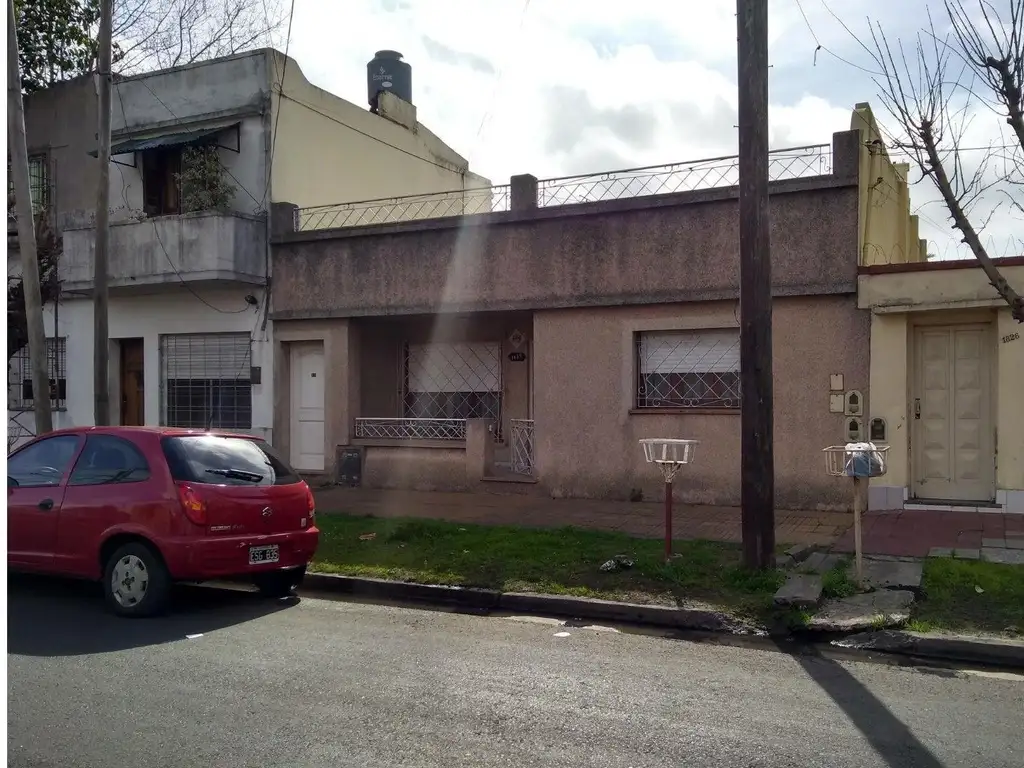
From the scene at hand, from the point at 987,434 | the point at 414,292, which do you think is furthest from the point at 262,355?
the point at 987,434

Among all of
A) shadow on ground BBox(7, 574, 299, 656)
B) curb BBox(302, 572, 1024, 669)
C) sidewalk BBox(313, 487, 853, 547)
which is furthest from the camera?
sidewalk BBox(313, 487, 853, 547)

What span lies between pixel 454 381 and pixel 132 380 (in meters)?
6.16

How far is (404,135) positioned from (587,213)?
758 cm

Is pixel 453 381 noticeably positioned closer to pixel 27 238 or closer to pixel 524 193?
pixel 524 193

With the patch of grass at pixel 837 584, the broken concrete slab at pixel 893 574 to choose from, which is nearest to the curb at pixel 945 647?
the patch of grass at pixel 837 584

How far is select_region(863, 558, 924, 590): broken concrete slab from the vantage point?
769 cm

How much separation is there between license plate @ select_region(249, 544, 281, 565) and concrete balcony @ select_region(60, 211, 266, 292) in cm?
806

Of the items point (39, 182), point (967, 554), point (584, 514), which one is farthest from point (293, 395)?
point (967, 554)

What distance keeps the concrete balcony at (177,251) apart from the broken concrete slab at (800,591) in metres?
10.4

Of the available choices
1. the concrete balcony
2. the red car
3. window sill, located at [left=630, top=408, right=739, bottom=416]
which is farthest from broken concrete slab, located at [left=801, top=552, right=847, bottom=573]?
the concrete balcony

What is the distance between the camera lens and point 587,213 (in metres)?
12.8

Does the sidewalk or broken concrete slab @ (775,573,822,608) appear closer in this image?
broken concrete slab @ (775,573,822,608)

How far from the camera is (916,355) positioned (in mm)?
11383

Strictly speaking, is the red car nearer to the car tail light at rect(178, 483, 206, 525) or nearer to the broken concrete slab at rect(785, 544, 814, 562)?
the car tail light at rect(178, 483, 206, 525)
